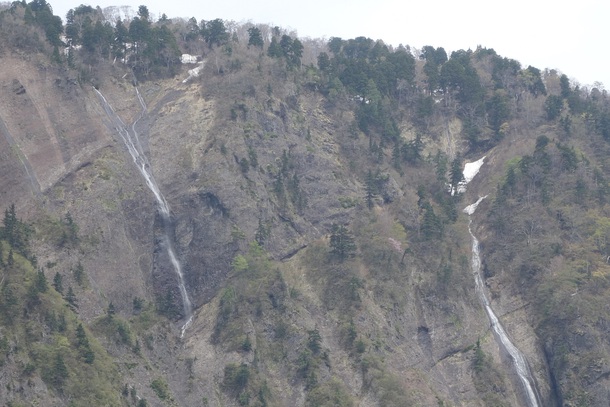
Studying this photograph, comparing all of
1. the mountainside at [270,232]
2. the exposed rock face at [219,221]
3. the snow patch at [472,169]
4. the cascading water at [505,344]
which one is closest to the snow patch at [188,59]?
the mountainside at [270,232]

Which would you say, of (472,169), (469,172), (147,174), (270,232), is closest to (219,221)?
(270,232)

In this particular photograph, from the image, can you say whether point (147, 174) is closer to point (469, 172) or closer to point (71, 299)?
point (71, 299)


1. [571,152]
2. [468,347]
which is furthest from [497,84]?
[468,347]

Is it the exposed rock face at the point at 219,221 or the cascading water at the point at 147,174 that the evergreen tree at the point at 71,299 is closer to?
the exposed rock face at the point at 219,221

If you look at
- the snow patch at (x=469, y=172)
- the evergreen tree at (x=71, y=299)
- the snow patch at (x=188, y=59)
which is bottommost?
the evergreen tree at (x=71, y=299)

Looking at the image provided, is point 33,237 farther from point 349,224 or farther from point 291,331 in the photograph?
point 349,224
